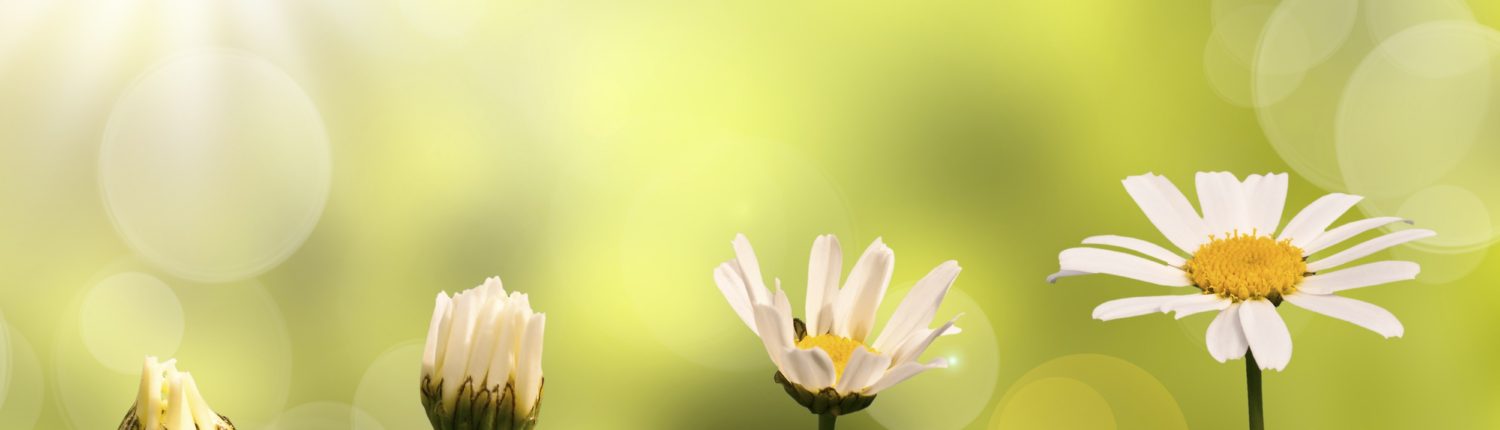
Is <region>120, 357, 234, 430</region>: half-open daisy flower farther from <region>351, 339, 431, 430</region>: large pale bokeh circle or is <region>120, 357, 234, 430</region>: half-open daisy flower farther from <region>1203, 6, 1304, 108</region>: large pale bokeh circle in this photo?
<region>1203, 6, 1304, 108</region>: large pale bokeh circle

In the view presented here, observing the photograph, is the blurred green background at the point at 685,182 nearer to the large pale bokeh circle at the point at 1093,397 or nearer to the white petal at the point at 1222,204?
the large pale bokeh circle at the point at 1093,397

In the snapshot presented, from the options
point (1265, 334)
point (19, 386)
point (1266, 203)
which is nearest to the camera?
point (1265, 334)

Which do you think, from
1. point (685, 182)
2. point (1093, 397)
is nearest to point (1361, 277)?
point (1093, 397)

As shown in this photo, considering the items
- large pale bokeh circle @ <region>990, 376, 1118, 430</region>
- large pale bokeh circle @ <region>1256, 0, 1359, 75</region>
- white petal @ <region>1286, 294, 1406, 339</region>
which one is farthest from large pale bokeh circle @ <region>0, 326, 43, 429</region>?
large pale bokeh circle @ <region>1256, 0, 1359, 75</region>

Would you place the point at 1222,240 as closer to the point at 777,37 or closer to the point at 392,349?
the point at 777,37

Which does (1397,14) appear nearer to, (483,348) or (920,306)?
(920,306)

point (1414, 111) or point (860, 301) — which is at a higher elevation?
point (1414, 111)

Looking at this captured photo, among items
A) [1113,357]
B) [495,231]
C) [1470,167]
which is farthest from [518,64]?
[1470,167]

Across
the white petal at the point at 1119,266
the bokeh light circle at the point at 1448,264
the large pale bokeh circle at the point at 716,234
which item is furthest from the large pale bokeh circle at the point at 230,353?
the bokeh light circle at the point at 1448,264
